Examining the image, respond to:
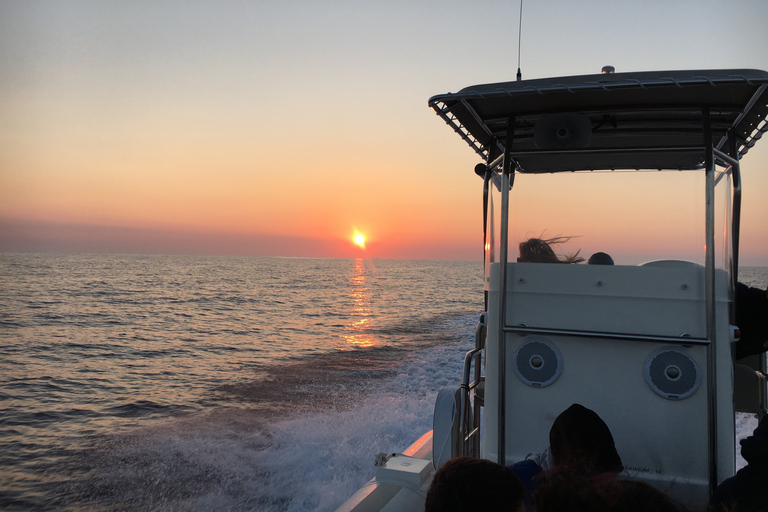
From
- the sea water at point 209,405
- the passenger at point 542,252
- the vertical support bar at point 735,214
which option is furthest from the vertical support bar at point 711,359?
the sea water at point 209,405

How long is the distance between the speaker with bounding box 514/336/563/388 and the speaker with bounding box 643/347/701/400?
45 cm

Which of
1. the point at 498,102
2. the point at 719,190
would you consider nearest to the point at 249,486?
the point at 498,102

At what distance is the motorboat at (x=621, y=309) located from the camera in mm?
2719

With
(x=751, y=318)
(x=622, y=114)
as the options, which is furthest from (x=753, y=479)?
(x=622, y=114)

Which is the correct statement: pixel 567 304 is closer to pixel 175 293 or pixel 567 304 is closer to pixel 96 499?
pixel 96 499

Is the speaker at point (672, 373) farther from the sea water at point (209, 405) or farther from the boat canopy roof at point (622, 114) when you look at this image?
the sea water at point (209, 405)

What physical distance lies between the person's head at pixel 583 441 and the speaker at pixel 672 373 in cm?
68

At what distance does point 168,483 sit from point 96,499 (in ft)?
2.52

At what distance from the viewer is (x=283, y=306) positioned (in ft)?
92.7

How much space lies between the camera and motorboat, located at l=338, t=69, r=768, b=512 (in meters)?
2.72

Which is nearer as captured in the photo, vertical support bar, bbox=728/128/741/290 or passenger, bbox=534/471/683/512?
passenger, bbox=534/471/683/512

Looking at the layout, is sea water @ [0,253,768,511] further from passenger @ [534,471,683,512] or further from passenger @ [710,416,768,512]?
passenger @ [534,471,683,512]

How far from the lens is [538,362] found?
3.00 metres

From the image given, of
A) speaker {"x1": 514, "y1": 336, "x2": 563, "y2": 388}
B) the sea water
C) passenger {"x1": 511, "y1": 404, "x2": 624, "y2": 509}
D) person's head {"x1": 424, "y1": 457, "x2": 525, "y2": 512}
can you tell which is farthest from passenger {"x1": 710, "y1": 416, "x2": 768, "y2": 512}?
the sea water
